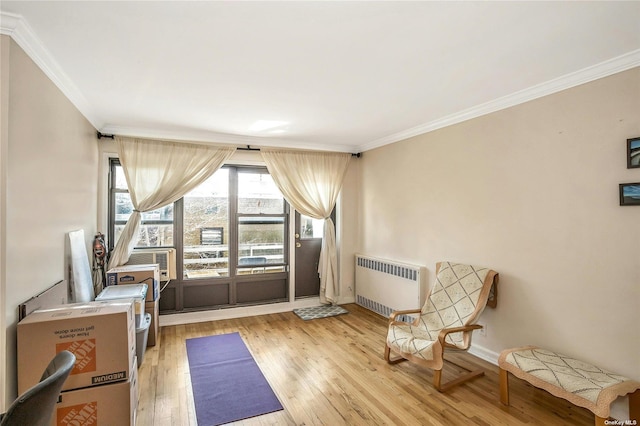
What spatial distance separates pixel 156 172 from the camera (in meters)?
4.14

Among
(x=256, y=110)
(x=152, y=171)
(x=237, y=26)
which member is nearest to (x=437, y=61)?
(x=237, y=26)

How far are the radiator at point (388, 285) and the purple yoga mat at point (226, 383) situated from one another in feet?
6.58

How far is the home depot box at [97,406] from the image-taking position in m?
1.95

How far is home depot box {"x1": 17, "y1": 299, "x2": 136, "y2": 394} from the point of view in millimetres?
1886

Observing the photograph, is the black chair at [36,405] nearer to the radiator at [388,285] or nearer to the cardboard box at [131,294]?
the cardboard box at [131,294]

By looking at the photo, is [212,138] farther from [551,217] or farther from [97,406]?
[551,217]

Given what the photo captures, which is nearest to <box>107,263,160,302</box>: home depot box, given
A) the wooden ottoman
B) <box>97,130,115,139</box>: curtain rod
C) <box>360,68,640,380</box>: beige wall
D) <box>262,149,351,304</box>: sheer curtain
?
<box>97,130,115,139</box>: curtain rod

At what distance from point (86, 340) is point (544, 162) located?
3618 mm

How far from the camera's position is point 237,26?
1854mm

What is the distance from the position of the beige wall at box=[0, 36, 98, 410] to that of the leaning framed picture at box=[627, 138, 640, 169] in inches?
152

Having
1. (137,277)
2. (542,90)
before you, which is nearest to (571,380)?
(542,90)

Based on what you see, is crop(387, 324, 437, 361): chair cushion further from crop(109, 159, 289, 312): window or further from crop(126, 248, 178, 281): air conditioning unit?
crop(126, 248, 178, 281): air conditioning unit

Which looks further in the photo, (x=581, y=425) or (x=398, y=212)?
(x=398, y=212)

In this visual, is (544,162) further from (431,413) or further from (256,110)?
(256,110)
